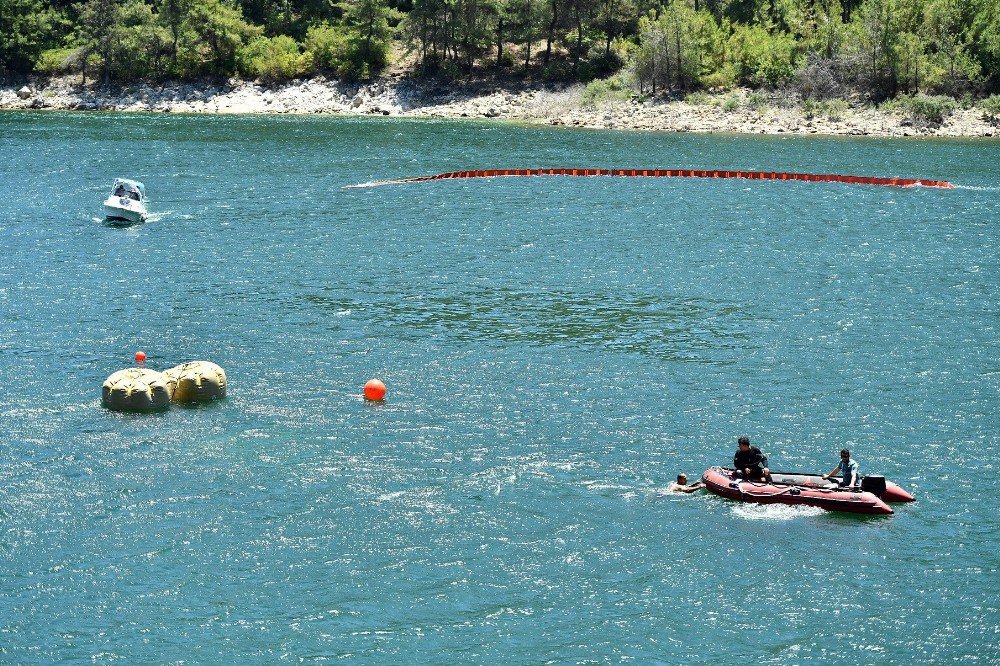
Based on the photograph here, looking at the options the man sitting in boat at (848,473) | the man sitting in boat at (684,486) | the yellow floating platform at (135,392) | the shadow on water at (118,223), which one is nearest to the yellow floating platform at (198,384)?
the yellow floating platform at (135,392)

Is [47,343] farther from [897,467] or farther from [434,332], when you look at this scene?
[897,467]

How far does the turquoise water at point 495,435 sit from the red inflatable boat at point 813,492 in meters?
0.45

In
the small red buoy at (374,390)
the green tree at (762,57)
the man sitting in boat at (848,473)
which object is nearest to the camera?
the man sitting in boat at (848,473)

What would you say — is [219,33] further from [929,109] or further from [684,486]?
[684,486]

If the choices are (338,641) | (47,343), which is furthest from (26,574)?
(47,343)

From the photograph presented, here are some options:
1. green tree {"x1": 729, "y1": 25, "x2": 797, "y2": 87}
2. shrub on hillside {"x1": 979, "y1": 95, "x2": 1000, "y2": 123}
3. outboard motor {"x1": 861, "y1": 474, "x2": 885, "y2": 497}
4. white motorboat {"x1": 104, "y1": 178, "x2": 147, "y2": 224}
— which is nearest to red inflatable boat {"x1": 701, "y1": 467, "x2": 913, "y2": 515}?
outboard motor {"x1": 861, "y1": 474, "x2": 885, "y2": 497}

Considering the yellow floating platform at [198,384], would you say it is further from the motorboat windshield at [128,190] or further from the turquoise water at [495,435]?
the motorboat windshield at [128,190]

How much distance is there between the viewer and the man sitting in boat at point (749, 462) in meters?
35.0

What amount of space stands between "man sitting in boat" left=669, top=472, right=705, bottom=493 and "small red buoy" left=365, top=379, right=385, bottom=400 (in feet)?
39.4

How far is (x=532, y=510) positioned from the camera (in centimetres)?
3375

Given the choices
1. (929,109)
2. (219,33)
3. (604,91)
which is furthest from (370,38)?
(929,109)

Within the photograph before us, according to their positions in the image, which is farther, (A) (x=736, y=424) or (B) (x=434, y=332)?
(B) (x=434, y=332)

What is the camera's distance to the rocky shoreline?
130m

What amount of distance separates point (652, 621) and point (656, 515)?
18.8 feet
